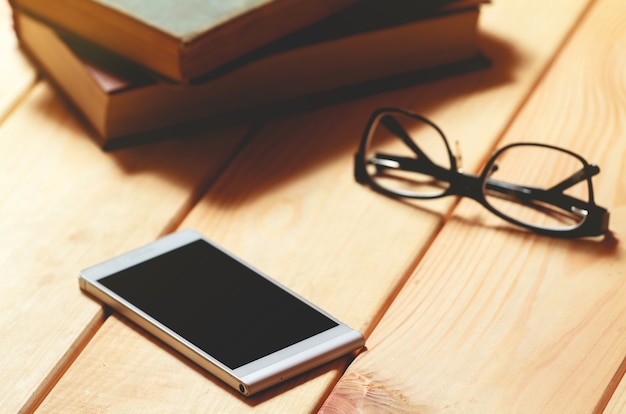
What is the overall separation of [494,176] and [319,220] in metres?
0.21

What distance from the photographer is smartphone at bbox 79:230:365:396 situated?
0.79m

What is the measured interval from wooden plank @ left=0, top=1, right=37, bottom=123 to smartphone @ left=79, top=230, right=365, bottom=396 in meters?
0.36

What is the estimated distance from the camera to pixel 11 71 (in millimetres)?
1218

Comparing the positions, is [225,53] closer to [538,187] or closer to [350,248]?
[350,248]

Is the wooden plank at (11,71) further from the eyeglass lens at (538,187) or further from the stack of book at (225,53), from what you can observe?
the eyeglass lens at (538,187)

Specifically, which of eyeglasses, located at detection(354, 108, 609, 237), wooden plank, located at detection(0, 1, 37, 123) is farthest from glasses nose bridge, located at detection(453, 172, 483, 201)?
wooden plank, located at detection(0, 1, 37, 123)

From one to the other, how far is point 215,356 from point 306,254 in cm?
18

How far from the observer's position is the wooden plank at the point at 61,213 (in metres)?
0.83

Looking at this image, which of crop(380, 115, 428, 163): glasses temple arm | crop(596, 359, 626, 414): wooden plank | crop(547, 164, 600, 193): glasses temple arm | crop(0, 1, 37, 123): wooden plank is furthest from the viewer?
crop(0, 1, 37, 123): wooden plank

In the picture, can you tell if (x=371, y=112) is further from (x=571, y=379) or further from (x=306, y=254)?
(x=571, y=379)

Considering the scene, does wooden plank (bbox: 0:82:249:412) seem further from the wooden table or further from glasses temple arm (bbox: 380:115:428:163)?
glasses temple arm (bbox: 380:115:428:163)

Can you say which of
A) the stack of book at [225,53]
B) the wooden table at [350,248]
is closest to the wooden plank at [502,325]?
the wooden table at [350,248]

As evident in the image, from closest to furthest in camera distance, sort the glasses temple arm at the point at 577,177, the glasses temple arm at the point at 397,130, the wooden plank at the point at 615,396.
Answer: the wooden plank at the point at 615,396 → the glasses temple arm at the point at 577,177 → the glasses temple arm at the point at 397,130

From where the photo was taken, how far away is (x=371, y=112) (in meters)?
1.16
